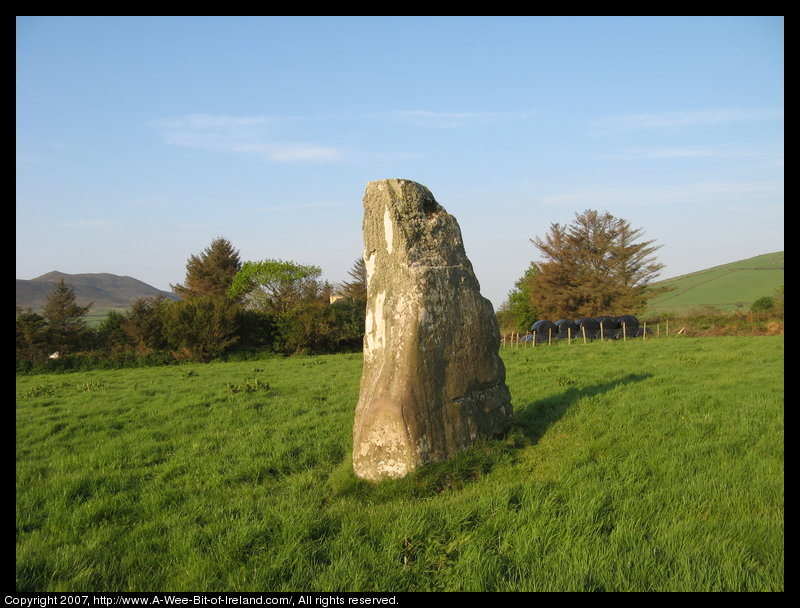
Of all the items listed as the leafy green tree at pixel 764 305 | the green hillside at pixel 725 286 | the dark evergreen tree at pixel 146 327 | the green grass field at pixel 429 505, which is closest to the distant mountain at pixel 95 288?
the dark evergreen tree at pixel 146 327

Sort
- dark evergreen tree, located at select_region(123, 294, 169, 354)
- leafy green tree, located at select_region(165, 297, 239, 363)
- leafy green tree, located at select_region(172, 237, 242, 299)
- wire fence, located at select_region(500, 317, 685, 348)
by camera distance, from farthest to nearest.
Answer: leafy green tree, located at select_region(172, 237, 242, 299)
wire fence, located at select_region(500, 317, 685, 348)
dark evergreen tree, located at select_region(123, 294, 169, 354)
leafy green tree, located at select_region(165, 297, 239, 363)

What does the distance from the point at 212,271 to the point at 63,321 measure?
19203mm

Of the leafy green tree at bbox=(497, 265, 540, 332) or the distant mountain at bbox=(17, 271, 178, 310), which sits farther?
the distant mountain at bbox=(17, 271, 178, 310)

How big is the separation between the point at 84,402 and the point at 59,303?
861 inches

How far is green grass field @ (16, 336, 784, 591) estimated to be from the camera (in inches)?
149

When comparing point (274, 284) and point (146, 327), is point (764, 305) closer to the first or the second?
point (274, 284)

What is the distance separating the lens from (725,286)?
61.3 m

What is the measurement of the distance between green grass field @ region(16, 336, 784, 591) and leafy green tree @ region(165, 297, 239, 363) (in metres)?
20.3

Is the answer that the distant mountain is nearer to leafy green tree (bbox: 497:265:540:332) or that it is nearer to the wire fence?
leafy green tree (bbox: 497:265:540:332)

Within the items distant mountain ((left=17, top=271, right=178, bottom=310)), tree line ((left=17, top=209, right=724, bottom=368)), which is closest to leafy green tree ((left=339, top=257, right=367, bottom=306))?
tree line ((left=17, top=209, right=724, bottom=368))

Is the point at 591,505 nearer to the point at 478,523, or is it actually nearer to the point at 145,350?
the point at 478,523

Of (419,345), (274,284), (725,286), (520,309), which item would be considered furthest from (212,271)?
(725,286)

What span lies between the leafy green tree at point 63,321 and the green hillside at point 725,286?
47.5m
